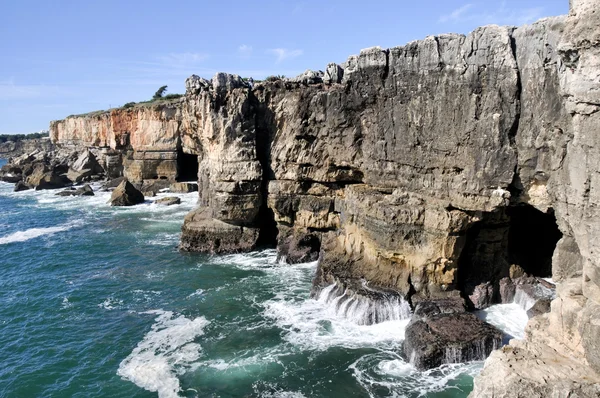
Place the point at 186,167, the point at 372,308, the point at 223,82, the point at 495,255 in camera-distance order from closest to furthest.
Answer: the point at 372,308 → the point at 495,255 → the point at 223,82 → the point at 186,167

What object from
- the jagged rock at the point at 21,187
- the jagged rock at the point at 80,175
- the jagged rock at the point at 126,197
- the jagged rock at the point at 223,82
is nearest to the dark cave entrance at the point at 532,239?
the jagged rock at the point at 223,82

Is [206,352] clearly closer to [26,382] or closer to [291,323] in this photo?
[291,323]

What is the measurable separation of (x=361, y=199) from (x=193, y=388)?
39.1 ft

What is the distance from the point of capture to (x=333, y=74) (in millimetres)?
26797

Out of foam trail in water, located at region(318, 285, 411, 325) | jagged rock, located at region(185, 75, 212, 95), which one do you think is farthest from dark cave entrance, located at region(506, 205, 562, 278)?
jagged rock, located at region(185, 75, 212, 95)

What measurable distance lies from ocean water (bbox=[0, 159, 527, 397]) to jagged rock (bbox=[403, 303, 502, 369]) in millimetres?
440

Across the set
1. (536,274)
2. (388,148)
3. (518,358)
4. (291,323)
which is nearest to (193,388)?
(291,323)

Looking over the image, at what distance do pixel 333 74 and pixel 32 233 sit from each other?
102ft

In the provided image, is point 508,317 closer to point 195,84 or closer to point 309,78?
point 309,78

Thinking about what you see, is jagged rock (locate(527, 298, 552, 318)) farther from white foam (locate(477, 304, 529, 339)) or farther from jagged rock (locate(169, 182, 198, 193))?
jagged rock (locate(169, 182, 198, 193))

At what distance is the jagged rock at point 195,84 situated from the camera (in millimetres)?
31234

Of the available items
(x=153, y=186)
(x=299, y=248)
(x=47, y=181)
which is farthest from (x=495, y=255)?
(x=47, y=181)

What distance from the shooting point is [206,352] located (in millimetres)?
17953

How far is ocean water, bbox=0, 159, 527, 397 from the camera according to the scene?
1562cm
